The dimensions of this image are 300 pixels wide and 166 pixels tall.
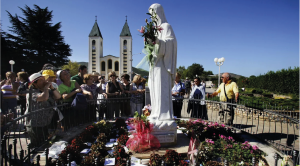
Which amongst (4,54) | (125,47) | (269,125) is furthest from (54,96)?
(125,47)

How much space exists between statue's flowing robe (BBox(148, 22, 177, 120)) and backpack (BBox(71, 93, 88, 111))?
7.60ft

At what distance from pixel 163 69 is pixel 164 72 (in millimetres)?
68

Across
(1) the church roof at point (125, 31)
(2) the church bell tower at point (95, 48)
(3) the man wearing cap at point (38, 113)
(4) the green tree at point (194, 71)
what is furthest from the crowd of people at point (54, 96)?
(2) the church bell tower at point (95, 48)

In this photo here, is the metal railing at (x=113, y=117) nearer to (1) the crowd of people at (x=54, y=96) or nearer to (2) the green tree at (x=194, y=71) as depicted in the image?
(1) the crowd of people at (x=54, y=96)

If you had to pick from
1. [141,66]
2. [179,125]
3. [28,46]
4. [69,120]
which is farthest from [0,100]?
→ [28,46]

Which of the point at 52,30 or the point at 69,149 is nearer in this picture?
the point at 69,149

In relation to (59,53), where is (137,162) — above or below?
below

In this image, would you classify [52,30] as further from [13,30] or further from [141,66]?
[141,66]

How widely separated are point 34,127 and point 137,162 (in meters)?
2.13

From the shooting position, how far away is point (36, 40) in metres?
29.8

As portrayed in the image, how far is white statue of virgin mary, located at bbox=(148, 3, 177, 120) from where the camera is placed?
349 cm

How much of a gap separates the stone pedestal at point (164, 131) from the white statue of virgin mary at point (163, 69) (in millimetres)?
116

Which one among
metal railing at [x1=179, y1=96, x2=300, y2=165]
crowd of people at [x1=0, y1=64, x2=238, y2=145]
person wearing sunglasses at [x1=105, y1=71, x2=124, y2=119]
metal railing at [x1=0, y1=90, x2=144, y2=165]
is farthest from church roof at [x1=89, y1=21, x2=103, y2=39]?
metal railing at [x1=179, y1=96, x2=300, y2=165]

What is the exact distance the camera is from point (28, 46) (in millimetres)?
29516
